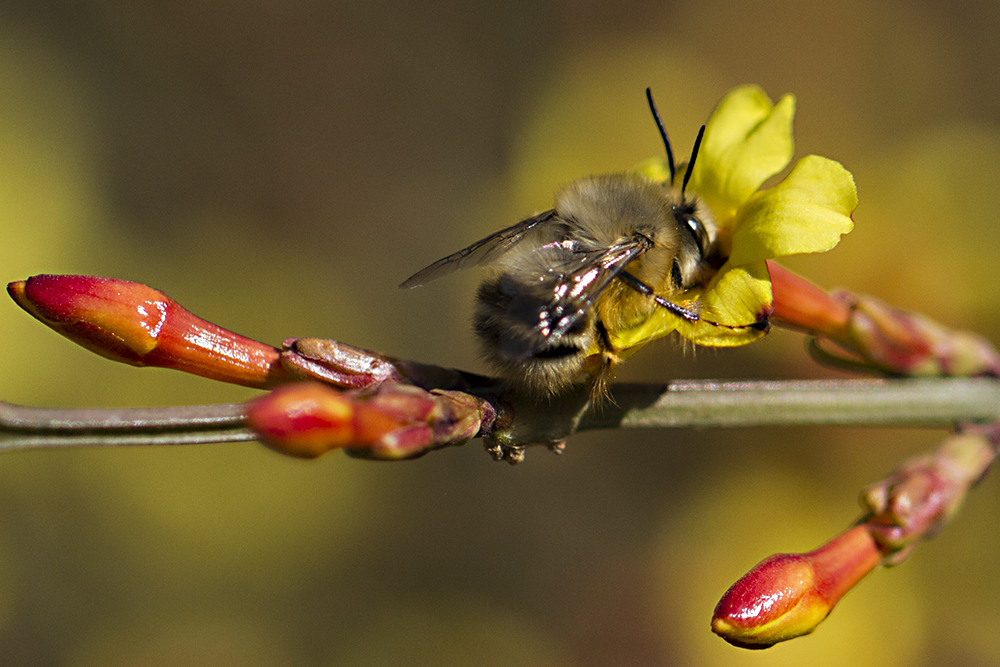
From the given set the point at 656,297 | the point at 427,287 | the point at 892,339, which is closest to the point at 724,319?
the point at 656,297

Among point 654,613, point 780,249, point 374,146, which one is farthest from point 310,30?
point 780,249

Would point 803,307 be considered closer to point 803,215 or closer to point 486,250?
point 803,215

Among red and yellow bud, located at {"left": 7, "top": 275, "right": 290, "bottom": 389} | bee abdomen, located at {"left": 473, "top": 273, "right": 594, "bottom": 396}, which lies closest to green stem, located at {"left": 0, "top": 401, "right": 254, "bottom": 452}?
red and yellow bud, located at {"left": 7, "top": 275, "right": 290, "bottom": 389}

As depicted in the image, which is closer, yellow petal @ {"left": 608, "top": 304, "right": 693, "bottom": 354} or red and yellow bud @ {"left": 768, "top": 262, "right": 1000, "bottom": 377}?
yellow petal @ {"left": 608, "top": 304, "right": 693, "bottom": 354}

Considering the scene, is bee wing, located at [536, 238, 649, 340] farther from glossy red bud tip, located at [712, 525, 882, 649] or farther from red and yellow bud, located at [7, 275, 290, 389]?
glossy red bud tip, located at [712, 525, 882, 649]

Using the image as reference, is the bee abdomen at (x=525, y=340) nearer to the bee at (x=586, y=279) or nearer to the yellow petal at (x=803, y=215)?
the bee at (x=586, y=279)

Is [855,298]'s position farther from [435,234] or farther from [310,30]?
[310,30]
